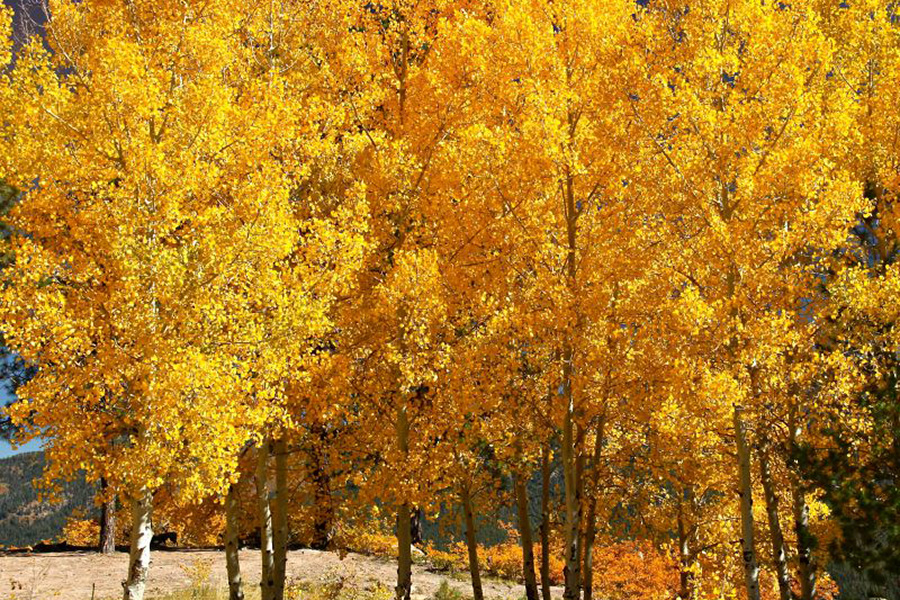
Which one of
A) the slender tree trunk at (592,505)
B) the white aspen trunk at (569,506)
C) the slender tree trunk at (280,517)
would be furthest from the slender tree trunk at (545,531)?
the slender tree trunk at (280,517)

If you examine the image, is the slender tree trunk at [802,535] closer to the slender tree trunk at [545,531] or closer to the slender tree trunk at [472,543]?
the slender tree trunk at [545,531]

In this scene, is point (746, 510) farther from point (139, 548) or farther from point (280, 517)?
point (139, 548)

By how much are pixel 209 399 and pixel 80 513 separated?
501 inches

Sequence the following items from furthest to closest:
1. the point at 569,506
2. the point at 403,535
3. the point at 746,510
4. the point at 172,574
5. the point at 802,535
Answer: the point at 172,574 → the point at 802,535 → the point at 403,535 → the point at 569,506 → the point at 746,510

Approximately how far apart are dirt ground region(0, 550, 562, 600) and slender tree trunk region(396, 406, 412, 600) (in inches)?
193

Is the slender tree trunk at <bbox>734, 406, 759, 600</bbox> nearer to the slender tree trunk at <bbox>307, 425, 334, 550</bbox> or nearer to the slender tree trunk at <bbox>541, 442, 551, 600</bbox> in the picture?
the slender tree trunk at <bbox>541, 442, 551, 600</bbox>

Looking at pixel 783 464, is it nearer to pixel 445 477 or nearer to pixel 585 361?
pixel 585 361

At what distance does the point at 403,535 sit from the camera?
10000 mm

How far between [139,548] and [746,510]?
7.51m

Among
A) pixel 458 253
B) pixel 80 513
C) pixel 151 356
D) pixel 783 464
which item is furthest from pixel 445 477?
pixel 80 513

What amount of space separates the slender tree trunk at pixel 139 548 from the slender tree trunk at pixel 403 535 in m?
3.25

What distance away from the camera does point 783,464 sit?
→ 1082 cm

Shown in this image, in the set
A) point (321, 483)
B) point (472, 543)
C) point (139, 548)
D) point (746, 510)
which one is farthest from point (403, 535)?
point (746, 510)

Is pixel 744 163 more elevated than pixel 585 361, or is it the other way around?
pixel 744 163
